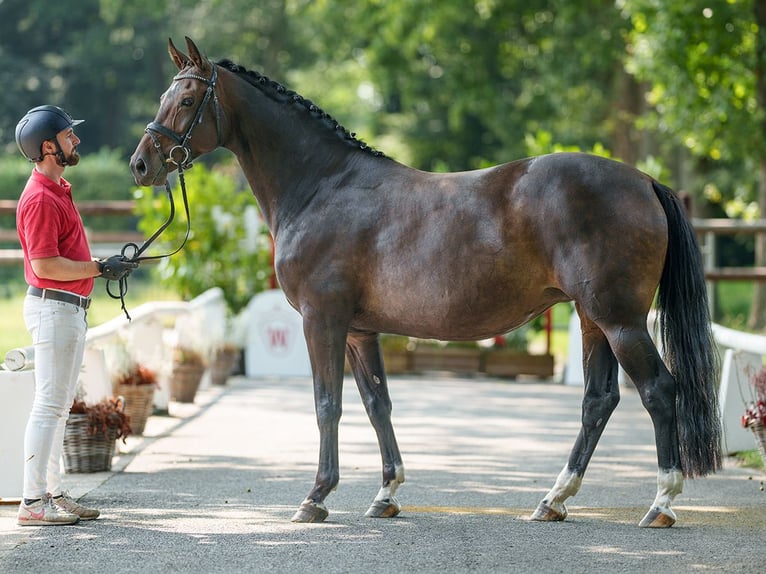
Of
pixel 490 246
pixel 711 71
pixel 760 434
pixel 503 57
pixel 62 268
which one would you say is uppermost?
pixel 503 57

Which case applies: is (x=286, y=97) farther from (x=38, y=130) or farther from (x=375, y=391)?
(x=375, y=391)

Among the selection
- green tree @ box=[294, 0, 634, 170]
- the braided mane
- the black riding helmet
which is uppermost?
green tree @ box=[294, 0, 634, 170]

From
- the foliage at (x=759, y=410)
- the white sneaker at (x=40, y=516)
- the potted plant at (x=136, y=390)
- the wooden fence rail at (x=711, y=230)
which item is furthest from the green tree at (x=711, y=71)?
the white sneaker at (x=40, y=516)

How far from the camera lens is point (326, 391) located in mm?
6574

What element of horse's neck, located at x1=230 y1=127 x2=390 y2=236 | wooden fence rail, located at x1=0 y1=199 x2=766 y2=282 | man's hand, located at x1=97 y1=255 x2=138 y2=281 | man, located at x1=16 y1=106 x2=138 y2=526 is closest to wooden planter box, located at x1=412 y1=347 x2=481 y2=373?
wooden fence rail, located at x1=0 y1=199 x2=766 y2=282

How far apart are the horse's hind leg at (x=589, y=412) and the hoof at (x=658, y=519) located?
42 cm

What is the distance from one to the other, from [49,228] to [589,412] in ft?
9.98

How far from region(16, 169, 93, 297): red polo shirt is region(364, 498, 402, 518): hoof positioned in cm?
194

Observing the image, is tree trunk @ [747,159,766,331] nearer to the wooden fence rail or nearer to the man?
the wooden fence rail

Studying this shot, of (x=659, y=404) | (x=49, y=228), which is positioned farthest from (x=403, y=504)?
(x=49, y=228)

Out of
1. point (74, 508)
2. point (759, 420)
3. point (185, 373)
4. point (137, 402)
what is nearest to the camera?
point (74, 508)

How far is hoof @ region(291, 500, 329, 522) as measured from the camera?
20.8 ft

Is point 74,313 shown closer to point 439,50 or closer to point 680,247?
point 680,247

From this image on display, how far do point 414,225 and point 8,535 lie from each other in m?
2.63
